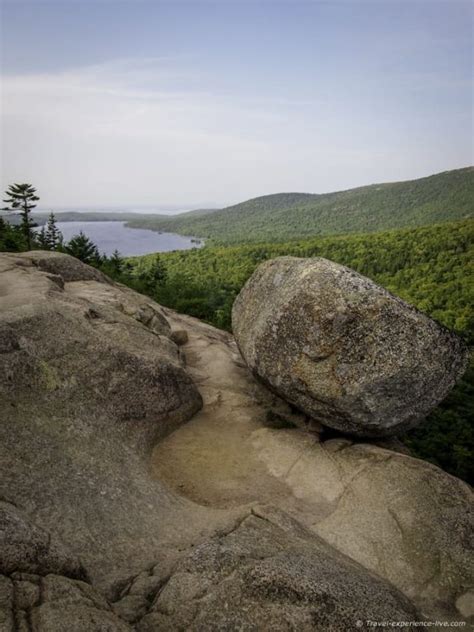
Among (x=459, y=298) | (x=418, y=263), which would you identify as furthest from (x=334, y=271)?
(x=418, y=263)

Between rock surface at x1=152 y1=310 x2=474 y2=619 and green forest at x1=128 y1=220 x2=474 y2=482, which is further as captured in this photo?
green forest at x1=128 y1=220 x2=474 y2=482

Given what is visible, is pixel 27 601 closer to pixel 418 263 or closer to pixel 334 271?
pixel 334 271

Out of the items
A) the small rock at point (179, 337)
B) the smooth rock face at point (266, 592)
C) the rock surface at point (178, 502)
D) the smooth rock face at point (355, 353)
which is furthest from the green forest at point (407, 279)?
the smooth rock face at point (266, 592)

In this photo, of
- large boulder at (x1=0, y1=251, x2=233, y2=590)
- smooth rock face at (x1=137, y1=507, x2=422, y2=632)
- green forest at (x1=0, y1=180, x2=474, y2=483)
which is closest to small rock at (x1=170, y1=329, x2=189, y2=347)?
large boulder at (x1=0, y1=251, x2=233, y2=590)

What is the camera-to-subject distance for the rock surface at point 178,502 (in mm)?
6027

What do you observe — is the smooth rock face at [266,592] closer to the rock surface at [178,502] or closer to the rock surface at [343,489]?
the rock surface at [178,502]

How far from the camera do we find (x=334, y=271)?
11.8m

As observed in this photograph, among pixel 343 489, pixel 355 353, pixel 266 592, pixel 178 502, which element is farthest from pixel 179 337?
pixel 266 592

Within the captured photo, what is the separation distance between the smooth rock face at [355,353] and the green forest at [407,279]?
1055cm

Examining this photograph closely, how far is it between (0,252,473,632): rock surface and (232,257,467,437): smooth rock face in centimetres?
142

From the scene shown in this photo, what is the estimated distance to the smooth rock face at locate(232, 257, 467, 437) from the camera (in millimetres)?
10992

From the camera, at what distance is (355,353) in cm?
1113

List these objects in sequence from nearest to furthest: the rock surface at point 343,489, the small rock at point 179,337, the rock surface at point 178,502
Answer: the rock surface at point 178,502 < the rock surface at point 343,489 < the small rock at point 179,337

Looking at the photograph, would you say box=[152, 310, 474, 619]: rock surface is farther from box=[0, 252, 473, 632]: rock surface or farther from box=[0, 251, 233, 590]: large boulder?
box=[0, 251, 233, 590]: large boulder
